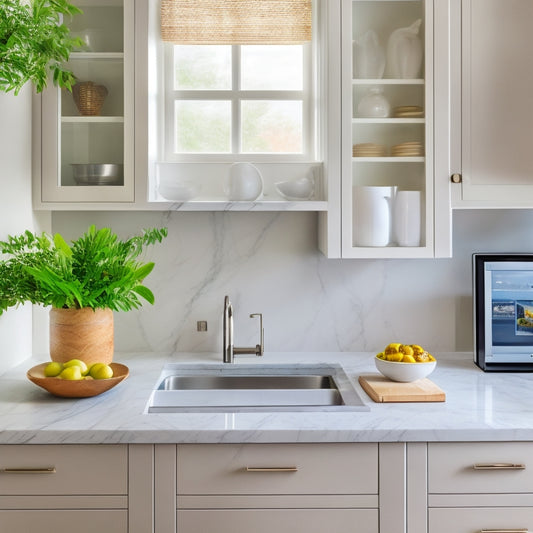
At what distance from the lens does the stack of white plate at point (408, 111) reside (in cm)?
211

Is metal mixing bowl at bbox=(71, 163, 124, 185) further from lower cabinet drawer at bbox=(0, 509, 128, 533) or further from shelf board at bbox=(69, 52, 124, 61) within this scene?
lower cabinet drawer at bbox=(0, 509, 128, 533)

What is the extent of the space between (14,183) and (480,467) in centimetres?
165

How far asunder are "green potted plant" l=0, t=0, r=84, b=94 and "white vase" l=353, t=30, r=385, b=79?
3.04ft

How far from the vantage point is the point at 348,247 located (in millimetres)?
2102

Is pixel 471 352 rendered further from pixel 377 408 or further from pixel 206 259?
pixel 206 259

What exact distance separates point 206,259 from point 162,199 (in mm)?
305

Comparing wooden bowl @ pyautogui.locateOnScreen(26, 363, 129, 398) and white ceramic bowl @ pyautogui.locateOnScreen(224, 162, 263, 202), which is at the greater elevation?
white ceramic bowl @ pyautogui.locateOnScreen(224, 162, 263, 202)

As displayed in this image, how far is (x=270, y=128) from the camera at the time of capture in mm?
2451

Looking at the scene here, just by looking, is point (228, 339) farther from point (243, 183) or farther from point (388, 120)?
point (388, 120)

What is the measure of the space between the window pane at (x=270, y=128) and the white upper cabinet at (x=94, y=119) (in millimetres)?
517

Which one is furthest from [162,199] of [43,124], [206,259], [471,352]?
[471,352]

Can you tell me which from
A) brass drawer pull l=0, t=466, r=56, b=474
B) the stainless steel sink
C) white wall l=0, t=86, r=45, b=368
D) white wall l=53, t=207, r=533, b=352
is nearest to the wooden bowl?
brass drawer pull l=0, t=466, r=56, b=474

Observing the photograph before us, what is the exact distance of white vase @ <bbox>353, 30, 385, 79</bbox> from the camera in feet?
6.94

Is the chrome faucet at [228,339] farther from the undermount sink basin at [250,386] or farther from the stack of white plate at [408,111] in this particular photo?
the stack of white plate at [408,111]
